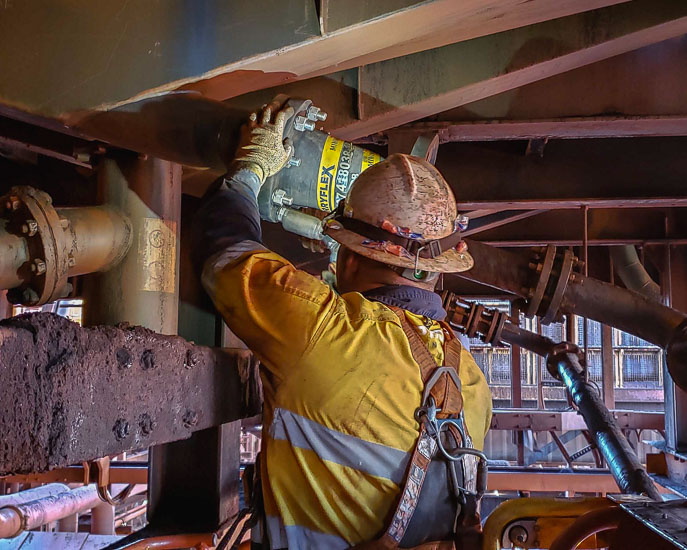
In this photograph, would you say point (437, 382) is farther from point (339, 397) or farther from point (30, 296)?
point (30, 296)

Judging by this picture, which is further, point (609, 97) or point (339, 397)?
point (609, 97)

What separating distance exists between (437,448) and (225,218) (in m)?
0.85

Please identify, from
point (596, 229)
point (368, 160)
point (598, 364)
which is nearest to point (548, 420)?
point (596, 229)

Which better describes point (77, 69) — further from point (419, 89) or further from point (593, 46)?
point (593, 46)

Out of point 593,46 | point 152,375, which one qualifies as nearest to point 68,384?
point 152,375

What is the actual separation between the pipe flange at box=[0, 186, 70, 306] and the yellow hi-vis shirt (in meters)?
0.41

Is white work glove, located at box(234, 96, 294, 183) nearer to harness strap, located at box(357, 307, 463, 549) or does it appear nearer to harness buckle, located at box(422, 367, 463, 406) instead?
harness strap, located at box(357, 307, 463, 549)

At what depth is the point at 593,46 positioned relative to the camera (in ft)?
8.07

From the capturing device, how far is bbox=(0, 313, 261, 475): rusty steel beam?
3.17 feet

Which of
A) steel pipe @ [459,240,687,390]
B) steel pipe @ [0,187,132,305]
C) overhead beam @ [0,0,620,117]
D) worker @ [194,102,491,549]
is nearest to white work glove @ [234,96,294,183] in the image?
worker @ [194,102,491,549]

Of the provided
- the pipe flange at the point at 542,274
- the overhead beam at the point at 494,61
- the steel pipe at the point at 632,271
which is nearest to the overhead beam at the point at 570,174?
the pipe flange at the point at 542,274

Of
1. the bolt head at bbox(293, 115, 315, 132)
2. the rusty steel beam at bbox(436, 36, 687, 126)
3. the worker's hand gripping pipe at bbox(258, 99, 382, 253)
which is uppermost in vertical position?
the rusty steel beam at bbox(436, 36, 687, 126)

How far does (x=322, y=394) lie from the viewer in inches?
63.8

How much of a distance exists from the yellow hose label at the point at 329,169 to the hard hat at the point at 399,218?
18 cm
